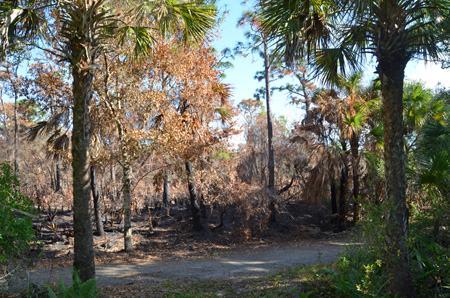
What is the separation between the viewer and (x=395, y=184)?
5.16 meters

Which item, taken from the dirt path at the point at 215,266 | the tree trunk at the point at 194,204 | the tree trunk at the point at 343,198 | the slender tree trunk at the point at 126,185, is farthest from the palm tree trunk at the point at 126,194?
the tree trunk at the point at 343,198

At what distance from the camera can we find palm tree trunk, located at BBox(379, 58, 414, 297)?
5062mm

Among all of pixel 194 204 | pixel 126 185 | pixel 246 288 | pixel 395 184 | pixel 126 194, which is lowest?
pixel 246 288

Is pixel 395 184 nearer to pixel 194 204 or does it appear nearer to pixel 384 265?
pixel 384 265

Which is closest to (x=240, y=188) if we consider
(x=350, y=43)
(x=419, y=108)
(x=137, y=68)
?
(x=137, y=68)

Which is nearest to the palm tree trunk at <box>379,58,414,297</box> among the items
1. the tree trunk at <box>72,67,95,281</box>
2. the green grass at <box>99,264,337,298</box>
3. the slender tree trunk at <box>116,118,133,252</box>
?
the green grass at <box>99,264,337,298</box>

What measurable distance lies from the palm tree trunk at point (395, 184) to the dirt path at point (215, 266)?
324 cm

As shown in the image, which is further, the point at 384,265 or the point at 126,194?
the point at 126,194

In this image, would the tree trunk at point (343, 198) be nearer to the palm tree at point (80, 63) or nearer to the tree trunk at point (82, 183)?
the palm tree at point (80, 63)

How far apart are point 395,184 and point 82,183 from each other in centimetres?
532

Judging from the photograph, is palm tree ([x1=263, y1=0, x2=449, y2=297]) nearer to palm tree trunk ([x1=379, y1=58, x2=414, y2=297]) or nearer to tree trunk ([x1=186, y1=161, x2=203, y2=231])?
palm tree trunk ([x1=379, y1=58, x2=414, y2=297])

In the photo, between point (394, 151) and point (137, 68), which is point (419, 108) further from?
point (137, 68)

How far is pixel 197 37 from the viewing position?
8500mm

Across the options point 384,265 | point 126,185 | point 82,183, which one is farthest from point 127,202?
point 384,265
